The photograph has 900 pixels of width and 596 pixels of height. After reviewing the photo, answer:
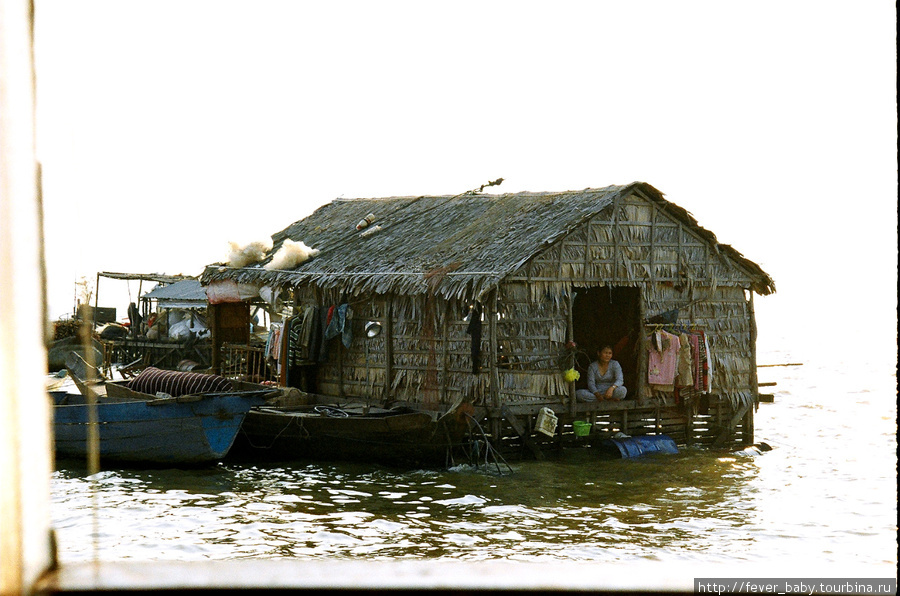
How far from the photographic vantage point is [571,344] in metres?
13.7

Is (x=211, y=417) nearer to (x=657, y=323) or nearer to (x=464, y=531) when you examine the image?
(x=464, y=531)

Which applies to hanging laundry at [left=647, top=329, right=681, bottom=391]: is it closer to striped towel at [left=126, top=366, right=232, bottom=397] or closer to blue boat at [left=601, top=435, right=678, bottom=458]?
blue boat at [left=601, top=435, right=678, bottom=458]

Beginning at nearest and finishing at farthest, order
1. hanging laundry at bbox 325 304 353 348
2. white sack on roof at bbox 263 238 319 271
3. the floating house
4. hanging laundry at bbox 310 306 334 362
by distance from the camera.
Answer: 1. the floating house
2. hanging laundry at bbox 325 304 353 348
3. hanging laundry at bbox 310 306 334 362
4. white sack on roof at bbox 263 238 319 271

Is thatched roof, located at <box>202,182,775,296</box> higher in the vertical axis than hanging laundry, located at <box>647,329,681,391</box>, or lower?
higher

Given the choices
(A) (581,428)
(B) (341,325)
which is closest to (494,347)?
(A) (581,428)

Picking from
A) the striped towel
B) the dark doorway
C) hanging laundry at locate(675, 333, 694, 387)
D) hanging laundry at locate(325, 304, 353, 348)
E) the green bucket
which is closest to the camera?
the striped towel

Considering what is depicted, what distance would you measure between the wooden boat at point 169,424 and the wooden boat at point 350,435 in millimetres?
898

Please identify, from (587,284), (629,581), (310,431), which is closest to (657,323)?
(587,284)

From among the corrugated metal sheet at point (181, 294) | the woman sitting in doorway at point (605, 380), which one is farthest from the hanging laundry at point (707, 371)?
the corrugated metal sheet at point (181, 294)

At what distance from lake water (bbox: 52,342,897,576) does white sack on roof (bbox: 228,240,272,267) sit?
5.25m

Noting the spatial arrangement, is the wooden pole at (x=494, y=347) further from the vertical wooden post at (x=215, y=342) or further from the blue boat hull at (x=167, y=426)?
the vertical wooden post at (x=215, y=342)

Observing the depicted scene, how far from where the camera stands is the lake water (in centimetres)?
954

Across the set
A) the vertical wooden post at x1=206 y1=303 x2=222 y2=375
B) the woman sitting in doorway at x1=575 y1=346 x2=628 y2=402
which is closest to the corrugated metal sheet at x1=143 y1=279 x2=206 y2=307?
the vertical wooden post at x1=206 y1=303 x2=222 y2=375

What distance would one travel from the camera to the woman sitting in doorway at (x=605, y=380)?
14.2 meters
